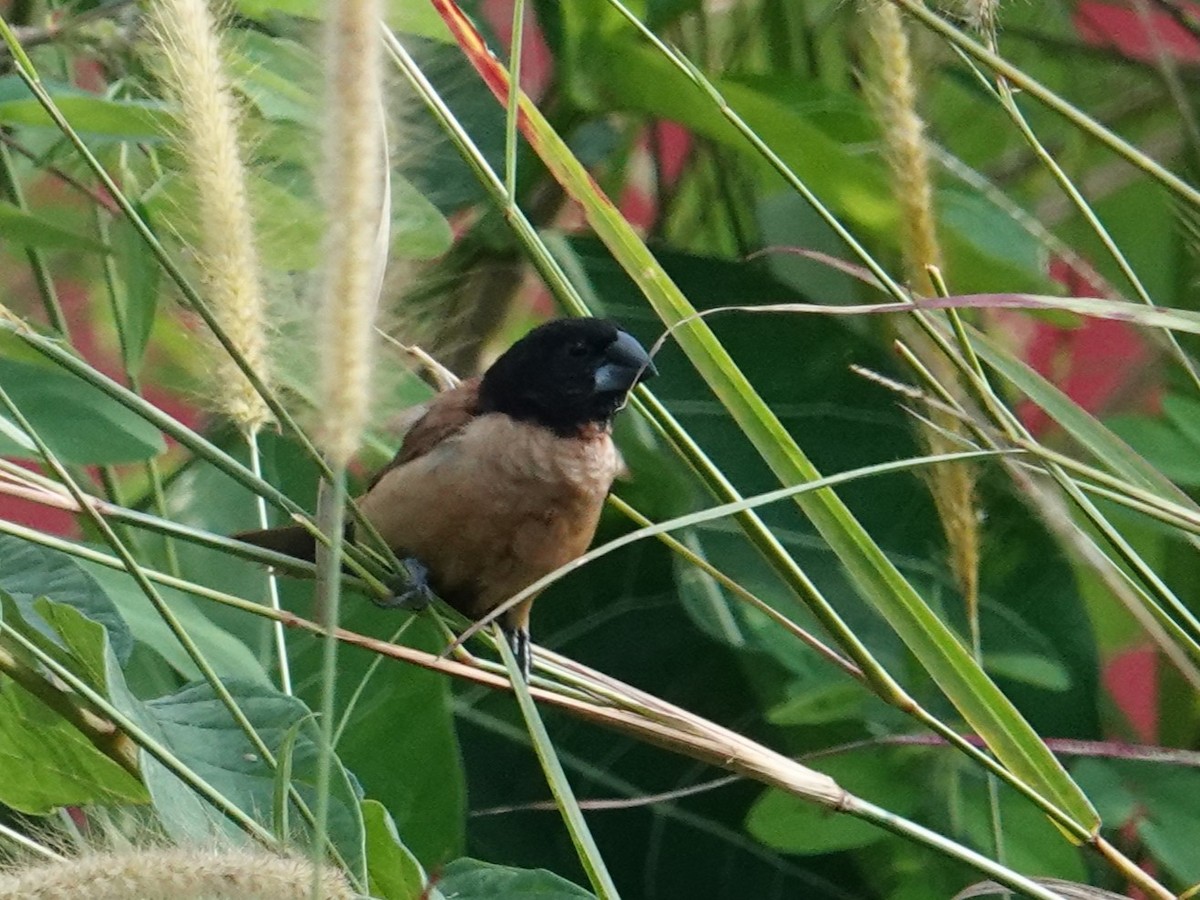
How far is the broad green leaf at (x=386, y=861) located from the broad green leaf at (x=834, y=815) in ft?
1.69

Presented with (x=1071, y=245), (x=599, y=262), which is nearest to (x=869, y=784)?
(x=599, y=262)

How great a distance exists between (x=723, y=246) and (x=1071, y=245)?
1.16 ft

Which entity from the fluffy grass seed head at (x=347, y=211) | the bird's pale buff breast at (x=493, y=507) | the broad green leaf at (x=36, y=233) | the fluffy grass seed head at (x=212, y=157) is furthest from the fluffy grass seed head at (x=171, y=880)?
the bird's pale buff breast at (x=493, y=507)

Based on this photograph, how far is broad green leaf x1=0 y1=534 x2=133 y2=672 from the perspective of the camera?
84cm

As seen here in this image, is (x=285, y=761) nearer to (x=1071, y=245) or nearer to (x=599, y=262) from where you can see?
(x=599, y=262)

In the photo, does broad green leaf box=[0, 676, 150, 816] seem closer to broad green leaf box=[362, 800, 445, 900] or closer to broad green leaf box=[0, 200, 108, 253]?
broad green leaf box=[362, 800, 445, 900]

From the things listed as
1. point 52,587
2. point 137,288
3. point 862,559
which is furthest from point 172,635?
point 862,559

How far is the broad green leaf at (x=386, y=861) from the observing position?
2.39 ft

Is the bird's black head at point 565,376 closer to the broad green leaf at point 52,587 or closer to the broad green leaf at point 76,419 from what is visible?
the broad green leaf at point 76,419

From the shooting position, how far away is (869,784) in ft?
4.14

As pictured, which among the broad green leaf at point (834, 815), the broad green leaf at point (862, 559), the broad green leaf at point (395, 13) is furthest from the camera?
the broad green leaf at point (834, 815)

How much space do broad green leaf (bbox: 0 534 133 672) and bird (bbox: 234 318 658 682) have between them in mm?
336

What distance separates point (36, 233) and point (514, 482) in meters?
0.40

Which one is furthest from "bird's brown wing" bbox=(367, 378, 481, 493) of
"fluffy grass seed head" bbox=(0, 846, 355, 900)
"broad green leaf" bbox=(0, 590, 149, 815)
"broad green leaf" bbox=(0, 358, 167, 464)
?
"fluffy grass seed head" bbox=(0, 846, 355, 900)
